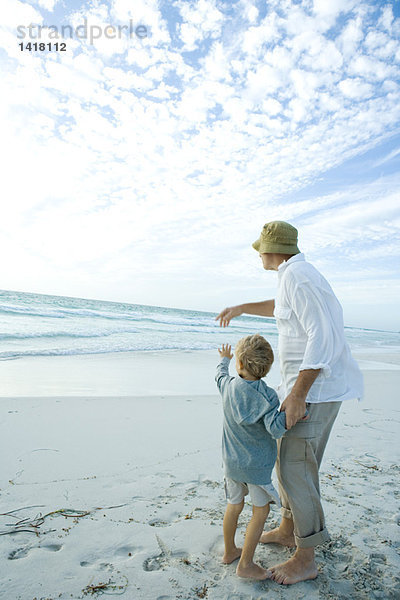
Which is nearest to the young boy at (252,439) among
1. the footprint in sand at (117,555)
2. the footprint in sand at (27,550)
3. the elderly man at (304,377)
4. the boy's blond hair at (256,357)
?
the boy's blond hair at (256,357)

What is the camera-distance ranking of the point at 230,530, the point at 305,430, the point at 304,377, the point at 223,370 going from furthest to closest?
the point at 223,370 < the point at 230,530 < the point at 305,430 < the point at 304,377

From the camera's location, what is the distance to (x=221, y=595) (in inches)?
81.1

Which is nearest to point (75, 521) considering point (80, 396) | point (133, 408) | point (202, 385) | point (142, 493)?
point (142, 493)

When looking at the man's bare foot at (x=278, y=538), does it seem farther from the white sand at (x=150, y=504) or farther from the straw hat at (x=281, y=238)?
the straw hat at (x=281, y=238)

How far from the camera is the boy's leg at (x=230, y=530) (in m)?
2.31

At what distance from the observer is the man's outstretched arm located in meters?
2.75

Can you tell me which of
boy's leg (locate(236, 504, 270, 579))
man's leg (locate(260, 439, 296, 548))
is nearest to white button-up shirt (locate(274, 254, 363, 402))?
boy's leg (locate(236, 504, 270, 579))

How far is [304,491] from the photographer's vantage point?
222 centimetres

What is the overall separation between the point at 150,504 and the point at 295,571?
1.17 m

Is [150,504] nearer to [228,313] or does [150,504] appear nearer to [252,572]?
[252,572]

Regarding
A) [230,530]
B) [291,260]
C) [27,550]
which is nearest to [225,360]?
[291,260]

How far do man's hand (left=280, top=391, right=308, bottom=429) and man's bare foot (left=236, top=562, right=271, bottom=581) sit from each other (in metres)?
0.86

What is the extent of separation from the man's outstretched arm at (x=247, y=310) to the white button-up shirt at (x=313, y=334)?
1.61 feet

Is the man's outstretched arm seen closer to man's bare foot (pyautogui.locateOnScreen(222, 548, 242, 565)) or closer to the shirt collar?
the shirt collar
